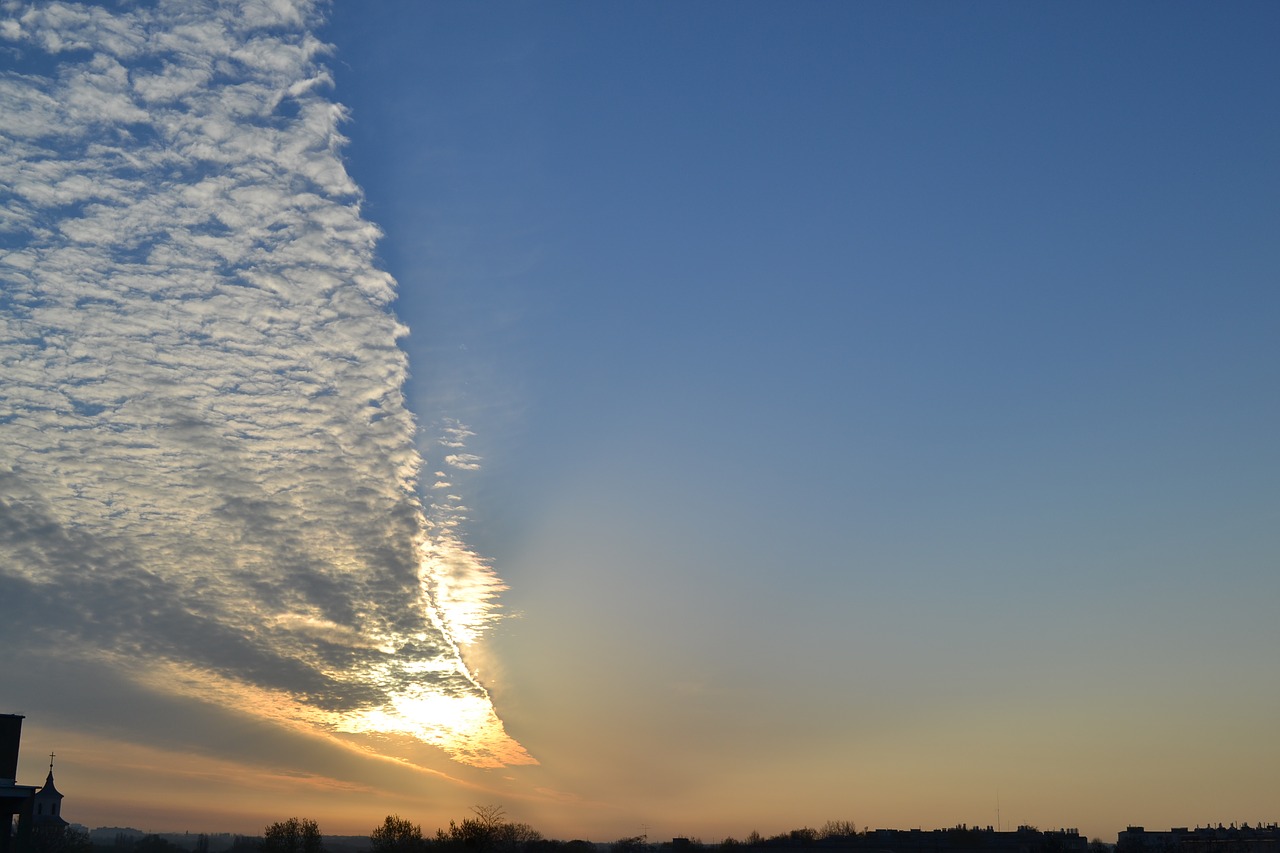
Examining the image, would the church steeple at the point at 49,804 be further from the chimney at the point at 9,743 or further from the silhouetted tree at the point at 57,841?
the chimney at the point at 9,743

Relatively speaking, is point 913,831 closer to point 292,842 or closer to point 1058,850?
point 1058,850

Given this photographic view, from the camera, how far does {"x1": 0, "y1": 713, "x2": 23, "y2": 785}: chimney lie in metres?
78.2

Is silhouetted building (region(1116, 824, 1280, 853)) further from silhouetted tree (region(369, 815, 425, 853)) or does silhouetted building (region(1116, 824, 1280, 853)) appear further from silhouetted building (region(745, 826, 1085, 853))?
silhouetted tree (region(369, 815, 425, 853))

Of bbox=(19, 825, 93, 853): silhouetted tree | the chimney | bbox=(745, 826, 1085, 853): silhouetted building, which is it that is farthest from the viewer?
bbox=(745, 826, 1085, 853): silhouetted building

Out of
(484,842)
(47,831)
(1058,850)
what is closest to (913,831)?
(1058,850)

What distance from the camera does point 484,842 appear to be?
462 ft

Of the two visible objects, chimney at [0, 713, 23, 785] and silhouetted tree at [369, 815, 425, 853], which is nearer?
chimney at [0, 713, 23, 785]

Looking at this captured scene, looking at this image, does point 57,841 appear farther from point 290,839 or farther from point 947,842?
point 947,842

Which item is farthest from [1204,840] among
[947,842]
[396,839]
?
[396,839]

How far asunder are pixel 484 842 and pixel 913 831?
79508 millimetres

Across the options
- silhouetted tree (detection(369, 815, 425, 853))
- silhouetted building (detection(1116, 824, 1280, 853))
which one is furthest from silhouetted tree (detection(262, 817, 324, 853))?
silhouetted building (detection(1116, 824, 1280, 853))

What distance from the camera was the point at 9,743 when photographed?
3098 inches

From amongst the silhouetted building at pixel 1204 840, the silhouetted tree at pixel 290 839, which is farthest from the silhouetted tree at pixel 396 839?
the silhouetted building at pixel 1204 840

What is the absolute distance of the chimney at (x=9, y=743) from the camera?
78.2m
